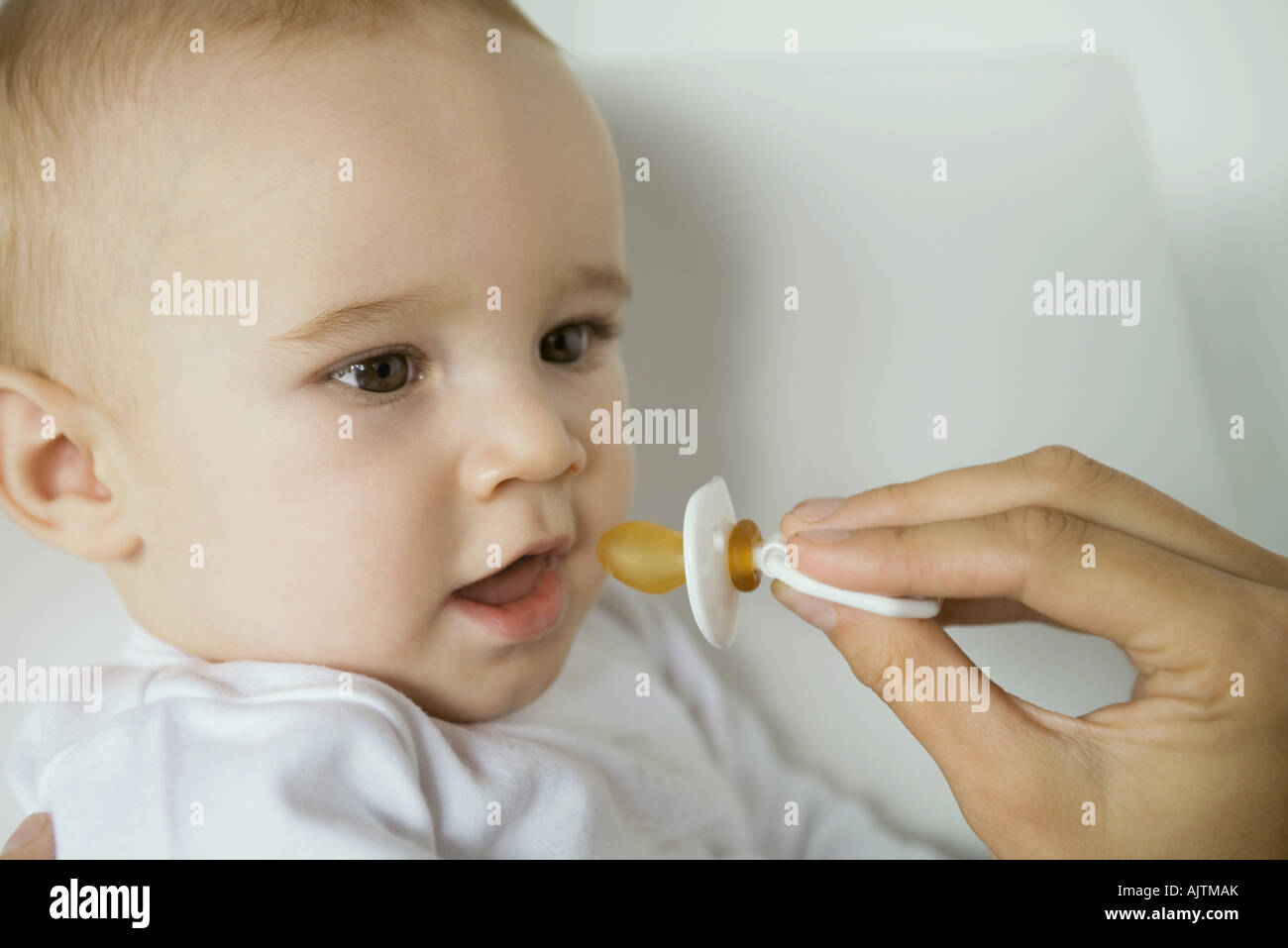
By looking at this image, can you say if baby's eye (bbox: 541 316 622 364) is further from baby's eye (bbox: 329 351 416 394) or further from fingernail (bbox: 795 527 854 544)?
fingernail (bbox: 795 527 854 544)

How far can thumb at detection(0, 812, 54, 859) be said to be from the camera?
91cm

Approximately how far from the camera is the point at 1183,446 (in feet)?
4.89

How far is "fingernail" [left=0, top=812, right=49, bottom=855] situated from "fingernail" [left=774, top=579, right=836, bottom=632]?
66 centimetres

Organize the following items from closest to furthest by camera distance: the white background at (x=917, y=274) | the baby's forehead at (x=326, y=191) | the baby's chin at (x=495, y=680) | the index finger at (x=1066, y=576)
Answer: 1. the index finger at (x=1066, y=576)
2. the baby's forehead at (x=326, y=191)
3. the baby's chin at (x=495, y=680)
4. the white background at (x=917, y=274)

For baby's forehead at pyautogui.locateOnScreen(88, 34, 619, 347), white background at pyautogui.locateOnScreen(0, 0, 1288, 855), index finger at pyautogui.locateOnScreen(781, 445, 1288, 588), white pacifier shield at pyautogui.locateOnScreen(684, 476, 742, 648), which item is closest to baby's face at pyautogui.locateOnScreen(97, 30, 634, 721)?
baby's forehead at pyautogui.locateOnScreen(88, 34, 619, 347)

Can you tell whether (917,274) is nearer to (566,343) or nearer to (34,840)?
(566,343)

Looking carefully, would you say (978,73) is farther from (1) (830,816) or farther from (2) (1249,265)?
(1) (830,816)

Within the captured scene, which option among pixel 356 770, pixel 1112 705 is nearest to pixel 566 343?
pixel 356 770

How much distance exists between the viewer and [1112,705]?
805 millimetres

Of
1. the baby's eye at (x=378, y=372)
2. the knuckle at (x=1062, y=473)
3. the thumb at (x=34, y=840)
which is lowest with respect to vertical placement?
the thumb at (x=34, y=840)

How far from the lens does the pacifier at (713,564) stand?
81cm

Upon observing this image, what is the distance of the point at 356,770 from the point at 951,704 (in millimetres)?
470

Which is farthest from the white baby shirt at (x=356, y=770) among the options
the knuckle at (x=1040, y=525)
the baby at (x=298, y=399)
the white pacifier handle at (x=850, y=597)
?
the knuckle at (x=1040, y=525)

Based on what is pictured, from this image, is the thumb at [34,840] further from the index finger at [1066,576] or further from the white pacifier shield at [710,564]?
the index finger at [1066,576]
